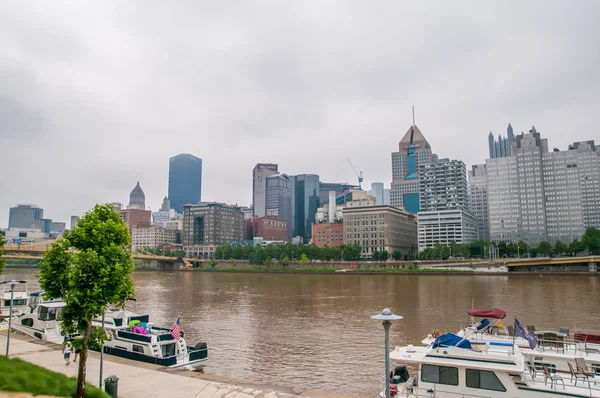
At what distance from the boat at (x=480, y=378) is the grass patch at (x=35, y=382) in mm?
13432

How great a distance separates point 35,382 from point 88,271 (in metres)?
4.42

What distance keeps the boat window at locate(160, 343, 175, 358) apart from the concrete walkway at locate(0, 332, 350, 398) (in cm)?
184

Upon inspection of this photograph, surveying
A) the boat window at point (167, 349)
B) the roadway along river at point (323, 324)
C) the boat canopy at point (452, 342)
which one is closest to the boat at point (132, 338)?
the boat window at point (167, 349)

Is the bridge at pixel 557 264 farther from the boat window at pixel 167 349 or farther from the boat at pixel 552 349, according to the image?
the boat window at pixel 167 349

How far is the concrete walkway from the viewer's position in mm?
20438

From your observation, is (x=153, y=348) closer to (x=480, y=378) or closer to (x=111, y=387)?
(x=111, y=387)

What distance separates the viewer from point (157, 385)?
71.2 ft

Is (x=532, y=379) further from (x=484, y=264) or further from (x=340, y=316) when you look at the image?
(x=484, y=264)

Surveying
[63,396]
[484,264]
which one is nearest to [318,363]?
[63,396]

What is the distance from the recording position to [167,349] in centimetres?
2975

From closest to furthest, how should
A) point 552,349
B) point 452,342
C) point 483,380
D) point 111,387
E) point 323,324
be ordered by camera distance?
point 111,387 < point 483,380 < point 452,342 < point 552,349 < point 323,324

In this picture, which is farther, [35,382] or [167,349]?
[167,349]

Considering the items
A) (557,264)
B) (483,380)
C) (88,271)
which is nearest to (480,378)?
(483,380)

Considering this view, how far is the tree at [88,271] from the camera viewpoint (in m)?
18.0
